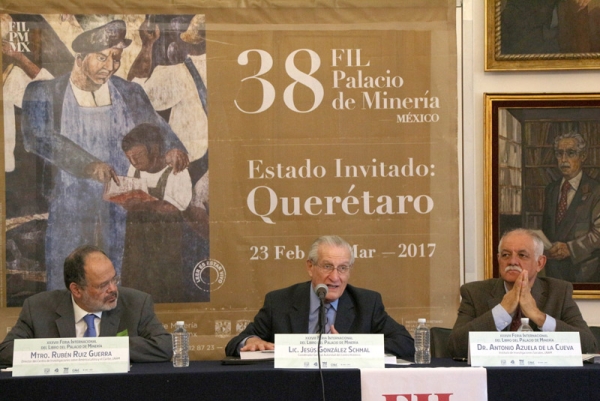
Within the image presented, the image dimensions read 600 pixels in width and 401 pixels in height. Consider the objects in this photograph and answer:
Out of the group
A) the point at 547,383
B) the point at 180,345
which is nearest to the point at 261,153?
the point at 180,345

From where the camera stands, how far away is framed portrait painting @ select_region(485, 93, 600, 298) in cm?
461

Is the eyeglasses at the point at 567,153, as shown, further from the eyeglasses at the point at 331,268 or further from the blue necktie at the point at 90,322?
the blue necktie at the point at 90,322

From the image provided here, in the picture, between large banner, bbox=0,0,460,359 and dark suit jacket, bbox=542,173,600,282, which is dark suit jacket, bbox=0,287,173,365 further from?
dark suit jacket, bbox=542,173,600,282

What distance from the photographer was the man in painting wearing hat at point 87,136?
444 cm

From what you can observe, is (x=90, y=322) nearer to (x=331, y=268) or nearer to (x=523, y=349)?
(x=331, y=268)

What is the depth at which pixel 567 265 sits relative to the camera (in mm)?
4625

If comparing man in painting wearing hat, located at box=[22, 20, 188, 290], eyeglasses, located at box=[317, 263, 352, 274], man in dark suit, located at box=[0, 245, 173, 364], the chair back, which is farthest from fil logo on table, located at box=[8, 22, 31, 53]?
the chair back

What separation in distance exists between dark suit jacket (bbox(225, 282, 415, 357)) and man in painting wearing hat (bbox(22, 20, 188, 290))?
1147mm

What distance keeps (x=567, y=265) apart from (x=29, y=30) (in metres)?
3.35

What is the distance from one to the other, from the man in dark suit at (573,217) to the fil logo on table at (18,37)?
308 cm

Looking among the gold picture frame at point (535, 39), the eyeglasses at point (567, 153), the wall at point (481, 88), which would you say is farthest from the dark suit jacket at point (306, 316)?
the gold picture frame at point (535, 39)

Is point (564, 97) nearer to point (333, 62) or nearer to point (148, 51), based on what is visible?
point (333, 62)

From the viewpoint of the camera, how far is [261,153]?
15.0 ft

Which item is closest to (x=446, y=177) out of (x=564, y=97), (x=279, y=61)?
(x=564, y=97)
